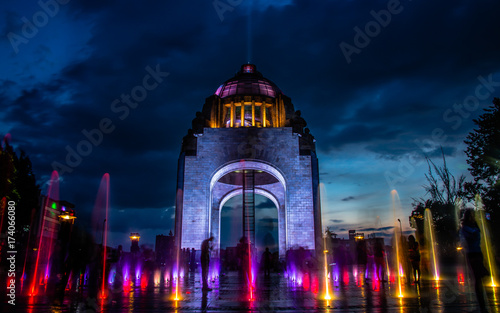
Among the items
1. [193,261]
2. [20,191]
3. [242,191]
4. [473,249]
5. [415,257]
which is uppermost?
[242,191]

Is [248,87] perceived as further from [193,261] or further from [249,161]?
[193,261]

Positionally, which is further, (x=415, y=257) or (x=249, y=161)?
(x=249, y=161)

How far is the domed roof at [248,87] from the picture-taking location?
98.1 feet

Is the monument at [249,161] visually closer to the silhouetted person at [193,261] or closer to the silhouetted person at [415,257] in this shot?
the silhouetted person at [193,261]

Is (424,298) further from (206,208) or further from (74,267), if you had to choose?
(206,208)

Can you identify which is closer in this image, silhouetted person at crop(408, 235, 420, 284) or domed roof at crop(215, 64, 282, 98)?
silhouetted person at crop(408, 235, 420, 284)

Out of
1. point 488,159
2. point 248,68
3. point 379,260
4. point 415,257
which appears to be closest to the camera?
point 415,257

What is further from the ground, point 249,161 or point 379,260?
point 249,161

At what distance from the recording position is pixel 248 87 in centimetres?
3003

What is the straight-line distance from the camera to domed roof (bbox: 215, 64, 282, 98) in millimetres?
29891

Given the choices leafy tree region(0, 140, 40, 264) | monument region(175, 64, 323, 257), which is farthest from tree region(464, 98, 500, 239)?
leafy tree region(0, 140, 40, 264)

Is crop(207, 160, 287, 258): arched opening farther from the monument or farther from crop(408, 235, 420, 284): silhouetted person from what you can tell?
crop(408, 235, 420, 284): silhouetted person

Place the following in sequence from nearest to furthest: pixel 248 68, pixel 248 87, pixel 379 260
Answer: pixel 379 260 → pixel 248 87 → pixel 248 68

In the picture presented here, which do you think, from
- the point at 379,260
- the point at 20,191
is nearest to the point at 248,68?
the point at 20,191
